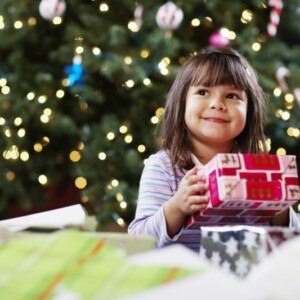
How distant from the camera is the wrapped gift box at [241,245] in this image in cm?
36

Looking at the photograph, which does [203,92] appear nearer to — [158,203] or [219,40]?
[158,203]

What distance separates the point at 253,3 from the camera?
2717 millimetres

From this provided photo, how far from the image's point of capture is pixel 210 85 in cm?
111

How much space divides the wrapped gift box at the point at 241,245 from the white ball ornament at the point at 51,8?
219 cm

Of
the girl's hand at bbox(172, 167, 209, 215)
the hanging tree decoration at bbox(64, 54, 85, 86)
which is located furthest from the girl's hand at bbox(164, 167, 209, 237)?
the hanging tree decoration at bbox(64, 54, 85, 86)

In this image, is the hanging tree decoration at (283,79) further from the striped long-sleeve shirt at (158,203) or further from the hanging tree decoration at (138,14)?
the striped long-sleeve shirt at (158,203)

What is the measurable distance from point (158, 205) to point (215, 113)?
192mm

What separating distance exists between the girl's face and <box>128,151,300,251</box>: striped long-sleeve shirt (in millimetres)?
87

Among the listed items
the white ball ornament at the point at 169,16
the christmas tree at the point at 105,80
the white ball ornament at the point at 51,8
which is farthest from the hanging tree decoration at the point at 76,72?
the white ball ornament at the point at 169,16

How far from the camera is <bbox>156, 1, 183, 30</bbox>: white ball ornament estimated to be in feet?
7.90

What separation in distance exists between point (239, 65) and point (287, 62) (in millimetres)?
1664

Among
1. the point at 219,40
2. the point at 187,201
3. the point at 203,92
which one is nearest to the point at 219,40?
the point at 219,40

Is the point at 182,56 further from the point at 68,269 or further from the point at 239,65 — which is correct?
the point at 68,269

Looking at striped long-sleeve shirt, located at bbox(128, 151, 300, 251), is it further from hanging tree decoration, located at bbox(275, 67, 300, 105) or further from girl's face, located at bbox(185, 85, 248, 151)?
hanging tree decoration, located at bbox(275, 67, 300, 105)
